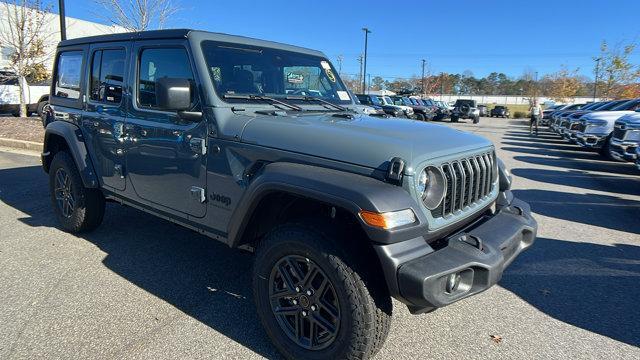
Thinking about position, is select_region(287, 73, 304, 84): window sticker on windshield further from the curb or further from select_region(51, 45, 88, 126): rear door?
the curb

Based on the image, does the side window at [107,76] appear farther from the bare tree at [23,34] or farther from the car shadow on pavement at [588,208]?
the bare tree at [23,34]

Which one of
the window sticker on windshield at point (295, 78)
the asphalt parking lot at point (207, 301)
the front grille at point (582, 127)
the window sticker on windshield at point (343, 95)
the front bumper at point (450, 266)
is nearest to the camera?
the front bumper at point (450, 266)

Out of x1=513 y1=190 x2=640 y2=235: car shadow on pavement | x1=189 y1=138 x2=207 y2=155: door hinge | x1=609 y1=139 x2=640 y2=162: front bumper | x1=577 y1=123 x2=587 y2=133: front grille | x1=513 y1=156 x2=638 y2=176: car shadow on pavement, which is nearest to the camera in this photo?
x1=189 y1=138 x2=207 y2=155: door hinge

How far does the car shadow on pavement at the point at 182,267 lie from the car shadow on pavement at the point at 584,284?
222cm

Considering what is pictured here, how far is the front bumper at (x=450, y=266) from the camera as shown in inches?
85.9

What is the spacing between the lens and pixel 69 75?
4.80 meters

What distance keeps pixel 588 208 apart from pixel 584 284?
3.31 m

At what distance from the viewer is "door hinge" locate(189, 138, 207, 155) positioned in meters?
3.11

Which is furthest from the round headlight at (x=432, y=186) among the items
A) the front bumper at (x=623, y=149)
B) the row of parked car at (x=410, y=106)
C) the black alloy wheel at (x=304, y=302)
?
the row of parked car at (x=410, y=106)

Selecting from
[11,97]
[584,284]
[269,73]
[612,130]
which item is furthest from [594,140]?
[11,97]

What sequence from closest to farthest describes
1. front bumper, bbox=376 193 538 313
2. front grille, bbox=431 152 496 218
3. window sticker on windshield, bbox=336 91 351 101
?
front bumper, bbox=376 193 538 313 → front grille, bbox=431 152 496 218 → window sticker on windshield, bbox=336 91 351 101

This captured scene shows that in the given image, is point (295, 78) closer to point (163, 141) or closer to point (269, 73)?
point (269, 73)

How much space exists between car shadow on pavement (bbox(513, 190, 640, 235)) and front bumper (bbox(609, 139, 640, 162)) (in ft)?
5.87

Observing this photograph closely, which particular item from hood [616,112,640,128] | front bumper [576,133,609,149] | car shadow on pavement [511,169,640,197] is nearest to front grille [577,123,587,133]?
front bumper [576,133,609,149]
